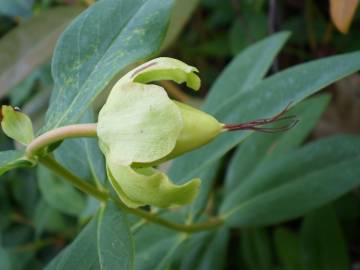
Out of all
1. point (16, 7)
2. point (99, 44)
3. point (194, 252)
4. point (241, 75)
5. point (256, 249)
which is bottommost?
point (256, 249)

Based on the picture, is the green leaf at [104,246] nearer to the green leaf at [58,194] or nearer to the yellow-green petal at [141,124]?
the yellow-green petal at [141,124]

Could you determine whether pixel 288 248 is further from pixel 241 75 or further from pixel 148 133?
pixel 148 133

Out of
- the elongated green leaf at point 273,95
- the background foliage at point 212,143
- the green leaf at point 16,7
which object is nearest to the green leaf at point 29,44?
the background foliage at point 212,143

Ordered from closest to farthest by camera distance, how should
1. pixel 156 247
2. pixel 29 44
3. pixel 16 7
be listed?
pixel 156 247, pixel 29 44, pixel 16 7

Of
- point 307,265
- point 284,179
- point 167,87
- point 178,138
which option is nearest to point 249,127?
point 178,138

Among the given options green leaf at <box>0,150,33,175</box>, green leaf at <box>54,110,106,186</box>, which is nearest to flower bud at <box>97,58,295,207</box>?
green leaf at <box>0,150,33,175</box>

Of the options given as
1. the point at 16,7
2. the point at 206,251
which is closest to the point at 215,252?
the point at 206,251

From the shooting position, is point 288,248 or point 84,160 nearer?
point 84,160

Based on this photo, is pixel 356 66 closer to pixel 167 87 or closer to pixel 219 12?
pixel 167 87
